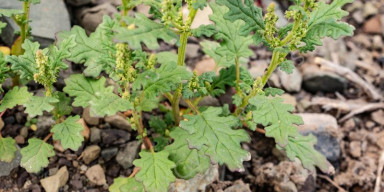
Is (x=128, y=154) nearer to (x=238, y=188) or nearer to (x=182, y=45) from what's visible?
(x=238, y=188)

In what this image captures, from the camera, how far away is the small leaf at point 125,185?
129 inches

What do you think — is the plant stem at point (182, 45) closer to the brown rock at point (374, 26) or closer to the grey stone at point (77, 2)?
the grey stone at point (77, 2)

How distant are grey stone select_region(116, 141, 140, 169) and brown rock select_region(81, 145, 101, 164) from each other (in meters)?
0.19

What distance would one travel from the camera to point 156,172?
3.17 metres

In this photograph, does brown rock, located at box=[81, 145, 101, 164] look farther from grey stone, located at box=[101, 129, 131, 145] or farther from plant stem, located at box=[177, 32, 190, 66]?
plant stem, located at box=[177, 32, 190, 66]

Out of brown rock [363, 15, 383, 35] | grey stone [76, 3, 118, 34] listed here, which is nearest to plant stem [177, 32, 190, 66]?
grey stone [76, 3, 118, 34]

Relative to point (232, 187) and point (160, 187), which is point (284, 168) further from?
point (160, 187)

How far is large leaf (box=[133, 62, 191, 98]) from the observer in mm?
2990

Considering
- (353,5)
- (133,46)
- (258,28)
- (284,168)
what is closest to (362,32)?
(353,5)

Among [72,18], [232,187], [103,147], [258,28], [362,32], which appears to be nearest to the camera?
[258,28]

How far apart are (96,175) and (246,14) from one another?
5.96 ft

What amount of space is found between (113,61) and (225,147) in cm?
98

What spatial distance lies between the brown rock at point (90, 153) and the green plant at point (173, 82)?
44 cm

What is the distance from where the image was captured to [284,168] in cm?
387
